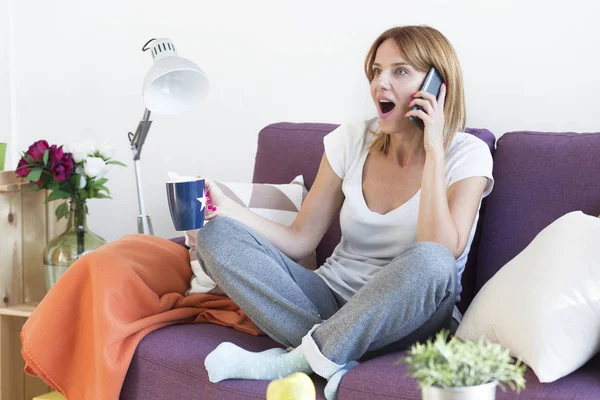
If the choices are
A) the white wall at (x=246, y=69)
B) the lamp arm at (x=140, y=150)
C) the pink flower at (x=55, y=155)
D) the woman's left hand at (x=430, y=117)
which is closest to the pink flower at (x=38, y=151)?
the pink flower at (x=55, y=155)

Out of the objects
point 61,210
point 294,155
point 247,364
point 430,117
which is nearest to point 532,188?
point 430,117

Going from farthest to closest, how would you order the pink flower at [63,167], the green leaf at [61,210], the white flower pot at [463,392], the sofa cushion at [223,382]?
the green leaf at [61,210], the pink flower at [63,167], the sofa cushion at [223,382], the white flower pot at [463,392]

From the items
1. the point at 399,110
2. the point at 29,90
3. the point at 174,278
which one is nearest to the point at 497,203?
the point at 399,110

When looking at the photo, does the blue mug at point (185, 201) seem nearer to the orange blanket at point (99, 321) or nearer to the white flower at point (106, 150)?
the orange blanket at point (99, 321)

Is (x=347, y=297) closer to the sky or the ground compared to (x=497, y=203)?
closer to the ground

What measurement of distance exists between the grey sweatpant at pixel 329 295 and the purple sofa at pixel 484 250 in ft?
0.22

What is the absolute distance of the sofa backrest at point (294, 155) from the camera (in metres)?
2.39

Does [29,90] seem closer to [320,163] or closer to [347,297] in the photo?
[320,163]

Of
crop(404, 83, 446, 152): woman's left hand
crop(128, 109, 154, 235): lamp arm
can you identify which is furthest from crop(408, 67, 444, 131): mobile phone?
crop(128, 109, 154, 235): lamp arm

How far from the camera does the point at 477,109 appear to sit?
2.46 metres

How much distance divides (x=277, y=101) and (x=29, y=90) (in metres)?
1.08

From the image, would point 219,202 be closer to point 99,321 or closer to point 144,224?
point 99,321

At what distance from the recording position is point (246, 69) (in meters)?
2.86

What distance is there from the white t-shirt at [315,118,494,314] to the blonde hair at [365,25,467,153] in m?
0.05
